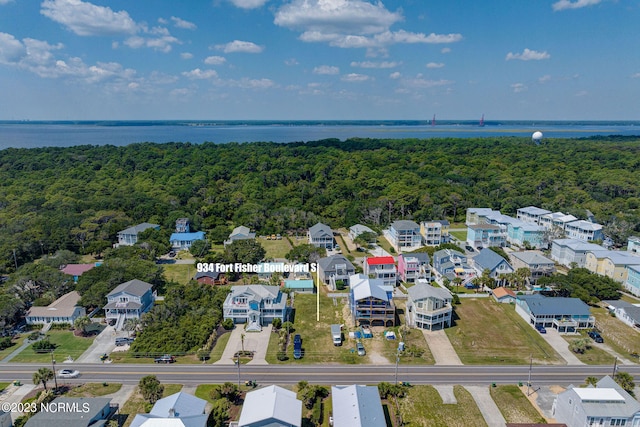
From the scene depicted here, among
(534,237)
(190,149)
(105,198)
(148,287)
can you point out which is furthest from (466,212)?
(190,149)

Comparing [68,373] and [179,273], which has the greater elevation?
[68,373]

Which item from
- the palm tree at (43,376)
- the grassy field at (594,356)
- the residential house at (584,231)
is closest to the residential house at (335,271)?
the grassy field at (594,356)

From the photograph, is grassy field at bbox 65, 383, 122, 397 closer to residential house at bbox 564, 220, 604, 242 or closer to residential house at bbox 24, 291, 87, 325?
residential house at bbox 24, 291, 87, 325

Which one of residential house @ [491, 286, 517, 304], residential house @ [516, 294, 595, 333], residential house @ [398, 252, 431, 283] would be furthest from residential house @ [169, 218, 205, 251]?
residential house @ [516, 294, 595, 333]

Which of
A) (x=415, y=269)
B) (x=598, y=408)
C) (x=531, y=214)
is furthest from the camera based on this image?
(x=531, y=214)

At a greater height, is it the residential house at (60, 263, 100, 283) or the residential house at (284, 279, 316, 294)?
the residential house at (60, 263, 100, 283)

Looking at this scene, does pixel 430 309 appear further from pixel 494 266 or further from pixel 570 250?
pixel 570 250

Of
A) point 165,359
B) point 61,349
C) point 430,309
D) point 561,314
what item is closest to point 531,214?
point 561,314
